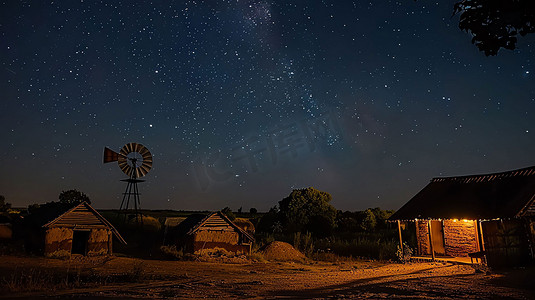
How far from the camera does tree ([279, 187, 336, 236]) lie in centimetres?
4703

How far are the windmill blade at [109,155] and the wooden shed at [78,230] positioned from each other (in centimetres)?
1187

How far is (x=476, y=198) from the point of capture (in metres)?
22.1

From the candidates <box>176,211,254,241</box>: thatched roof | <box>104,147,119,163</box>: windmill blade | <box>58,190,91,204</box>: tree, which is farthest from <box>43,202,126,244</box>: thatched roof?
<box>58,190,91,204</box>: tree

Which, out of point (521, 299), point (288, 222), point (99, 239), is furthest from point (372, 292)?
point (288, 222)

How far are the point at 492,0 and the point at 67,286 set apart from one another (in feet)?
46.3

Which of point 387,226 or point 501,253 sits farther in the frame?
point 387,226

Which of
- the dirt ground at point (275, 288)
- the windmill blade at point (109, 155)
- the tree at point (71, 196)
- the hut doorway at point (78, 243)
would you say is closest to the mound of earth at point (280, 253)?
the dirt ground at point (275, 288)

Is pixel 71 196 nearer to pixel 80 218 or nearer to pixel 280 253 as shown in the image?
pixel 80 218

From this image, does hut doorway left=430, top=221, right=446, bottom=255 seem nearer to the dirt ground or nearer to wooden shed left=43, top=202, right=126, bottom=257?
the dirt ground

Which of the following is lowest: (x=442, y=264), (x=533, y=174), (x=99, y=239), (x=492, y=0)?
(x=442, y=264)

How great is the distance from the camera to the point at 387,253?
26.0 metres

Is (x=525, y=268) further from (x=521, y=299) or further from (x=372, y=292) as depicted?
(x=372, y=292)

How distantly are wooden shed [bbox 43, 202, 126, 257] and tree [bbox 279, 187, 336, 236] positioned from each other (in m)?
25.8

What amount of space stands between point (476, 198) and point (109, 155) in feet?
103
